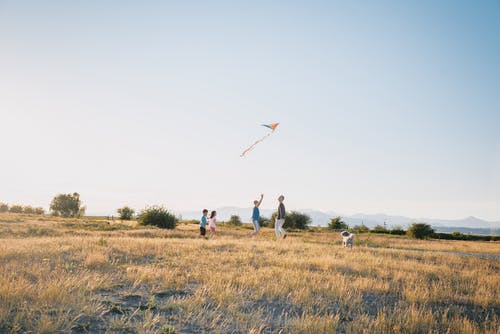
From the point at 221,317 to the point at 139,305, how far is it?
1698 millimetres

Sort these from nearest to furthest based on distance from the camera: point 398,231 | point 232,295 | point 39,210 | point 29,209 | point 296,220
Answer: point 232,295 → point 398,231 → point 296,220 → point 29,209 → point 39,210

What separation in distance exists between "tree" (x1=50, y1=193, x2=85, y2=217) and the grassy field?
76039 mm

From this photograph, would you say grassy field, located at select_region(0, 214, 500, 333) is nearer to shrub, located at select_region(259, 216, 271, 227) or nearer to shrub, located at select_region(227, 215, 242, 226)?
shrub, located at select_region(227, 215, 242, 226)

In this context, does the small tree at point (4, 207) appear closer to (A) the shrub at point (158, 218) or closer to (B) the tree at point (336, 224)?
(A) the shrub at point (158, 218)

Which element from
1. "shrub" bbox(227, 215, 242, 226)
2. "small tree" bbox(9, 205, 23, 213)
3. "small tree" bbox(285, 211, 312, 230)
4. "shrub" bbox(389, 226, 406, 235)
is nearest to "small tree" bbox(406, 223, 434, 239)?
"shrub" bbox(389, 226, 406, 235)

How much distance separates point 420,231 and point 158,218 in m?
33.1

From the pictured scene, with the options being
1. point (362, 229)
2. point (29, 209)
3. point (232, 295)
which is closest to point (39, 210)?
point (29, 209)

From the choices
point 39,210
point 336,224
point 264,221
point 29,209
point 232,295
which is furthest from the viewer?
point 39,210

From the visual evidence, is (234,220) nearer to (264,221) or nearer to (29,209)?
(264,221)

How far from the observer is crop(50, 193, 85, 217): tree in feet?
263

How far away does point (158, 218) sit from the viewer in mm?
39844

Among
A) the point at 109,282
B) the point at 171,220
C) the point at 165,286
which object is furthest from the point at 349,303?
the point at 171,220

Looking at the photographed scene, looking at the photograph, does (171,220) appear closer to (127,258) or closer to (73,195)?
(127,258)

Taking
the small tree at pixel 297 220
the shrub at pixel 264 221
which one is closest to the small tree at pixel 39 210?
the shrub at pixel 264 221
